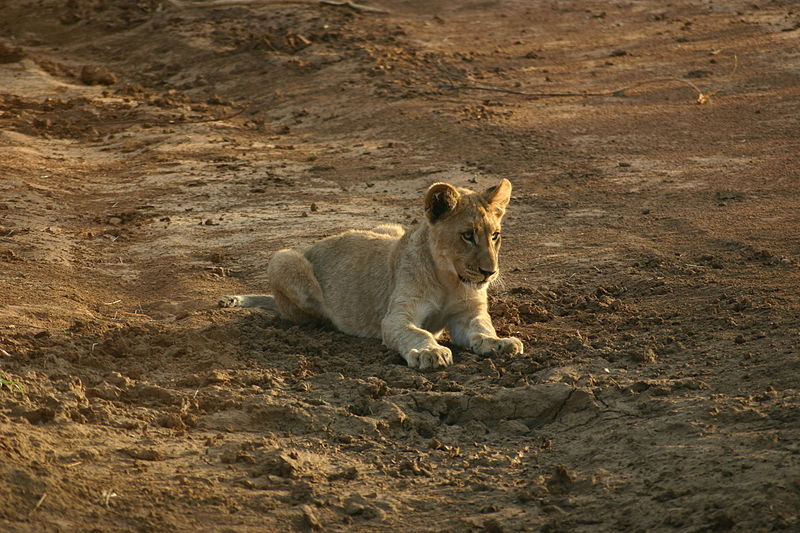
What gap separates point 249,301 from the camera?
8.27 metres

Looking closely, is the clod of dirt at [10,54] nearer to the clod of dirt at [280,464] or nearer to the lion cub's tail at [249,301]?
the lion cub's tail at [249,301]

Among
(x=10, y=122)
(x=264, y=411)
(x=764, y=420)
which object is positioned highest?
(x=764, y=420)

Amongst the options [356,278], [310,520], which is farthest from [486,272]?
[310,520]

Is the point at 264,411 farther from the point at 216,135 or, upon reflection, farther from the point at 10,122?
the point at 10,122

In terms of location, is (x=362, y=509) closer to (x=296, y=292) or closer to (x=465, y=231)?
(x=465, y=231)

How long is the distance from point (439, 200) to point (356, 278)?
1.18 m

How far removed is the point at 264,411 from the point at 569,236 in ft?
14.9

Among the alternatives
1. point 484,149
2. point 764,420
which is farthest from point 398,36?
point 764,420

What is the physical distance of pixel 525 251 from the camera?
30.9 ft

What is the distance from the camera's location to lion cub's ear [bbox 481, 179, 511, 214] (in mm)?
7273

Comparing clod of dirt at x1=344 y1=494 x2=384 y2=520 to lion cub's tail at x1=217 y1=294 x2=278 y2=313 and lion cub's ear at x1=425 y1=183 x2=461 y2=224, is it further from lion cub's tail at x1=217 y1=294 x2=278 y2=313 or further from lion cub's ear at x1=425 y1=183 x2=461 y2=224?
lion cub's tail at x1=217 y1=294 x2=278 y2=313

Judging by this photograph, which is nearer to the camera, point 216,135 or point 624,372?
point 624,372

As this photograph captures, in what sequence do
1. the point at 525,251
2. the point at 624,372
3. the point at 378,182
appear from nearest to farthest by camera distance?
the point at 624,372
the point at 525,251
the point at 378,182

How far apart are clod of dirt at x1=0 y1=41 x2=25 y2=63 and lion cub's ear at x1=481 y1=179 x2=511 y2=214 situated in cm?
1277
